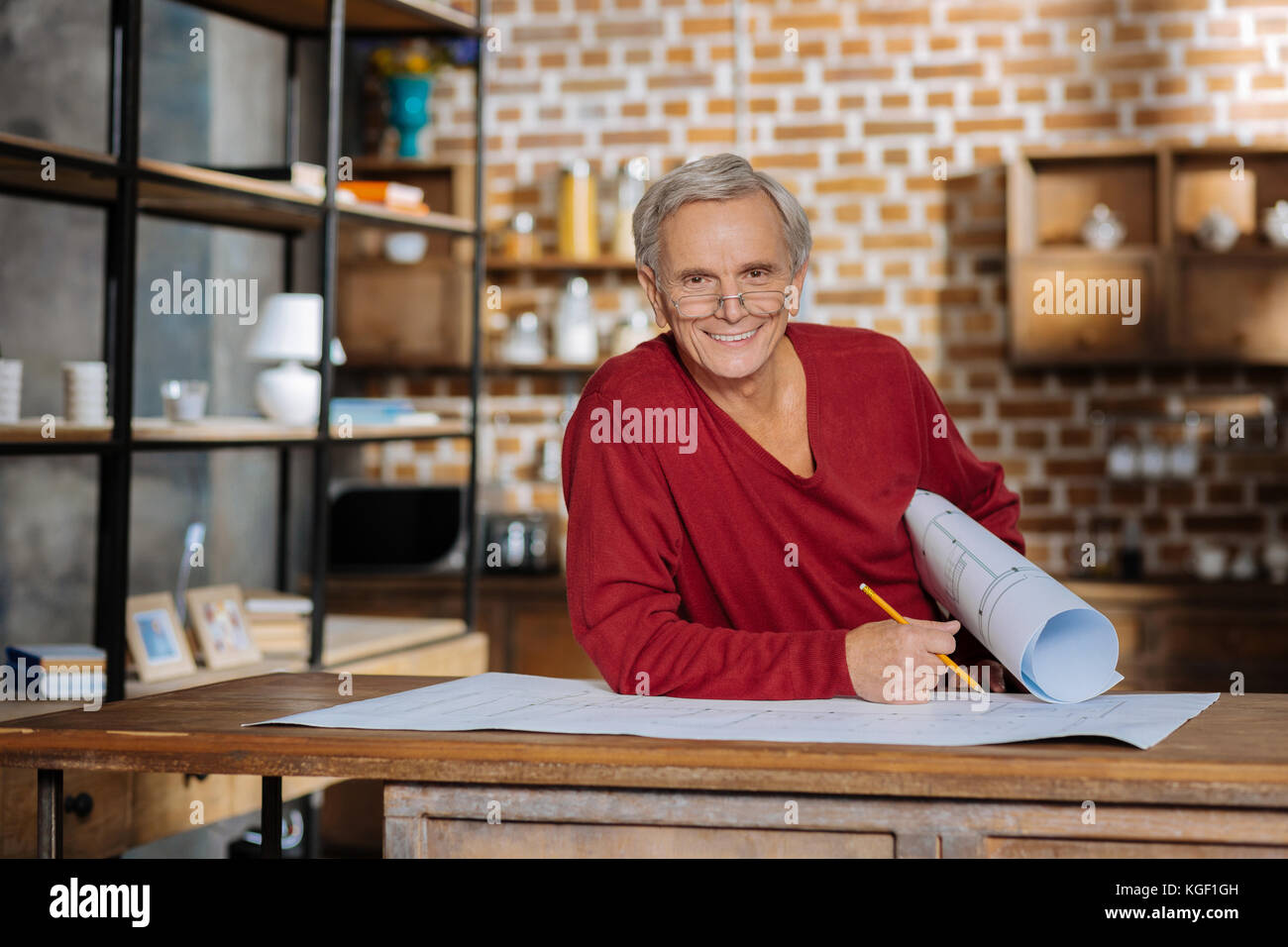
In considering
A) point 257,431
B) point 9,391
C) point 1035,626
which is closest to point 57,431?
point 9,391

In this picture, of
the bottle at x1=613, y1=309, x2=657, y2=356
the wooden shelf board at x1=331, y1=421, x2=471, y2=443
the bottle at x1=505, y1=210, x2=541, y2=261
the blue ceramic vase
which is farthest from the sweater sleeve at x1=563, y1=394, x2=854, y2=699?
the blue ceramic vase

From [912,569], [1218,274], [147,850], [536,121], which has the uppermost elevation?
[536,121]

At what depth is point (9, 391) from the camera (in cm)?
253

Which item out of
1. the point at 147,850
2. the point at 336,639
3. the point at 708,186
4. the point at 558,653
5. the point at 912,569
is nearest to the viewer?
the point at 708,186

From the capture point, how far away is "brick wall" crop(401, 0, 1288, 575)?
4570mm

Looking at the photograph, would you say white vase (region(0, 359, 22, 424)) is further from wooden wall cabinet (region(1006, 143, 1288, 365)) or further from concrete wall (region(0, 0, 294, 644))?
wooden wall cabinet (region(1006, 143, 1288, 365))

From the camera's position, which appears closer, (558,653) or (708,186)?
(708,186)

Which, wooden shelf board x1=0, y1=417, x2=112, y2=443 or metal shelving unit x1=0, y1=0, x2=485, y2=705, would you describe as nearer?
wooden shelf board x1=0, y1=417, x2=112, y2=443

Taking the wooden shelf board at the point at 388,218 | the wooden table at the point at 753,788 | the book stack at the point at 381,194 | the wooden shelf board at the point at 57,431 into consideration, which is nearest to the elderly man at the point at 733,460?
the wooden table at the point at 753,788

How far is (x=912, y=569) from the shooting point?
194 cm

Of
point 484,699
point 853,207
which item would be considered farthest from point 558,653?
point 484,699

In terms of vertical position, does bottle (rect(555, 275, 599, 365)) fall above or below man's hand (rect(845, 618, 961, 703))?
above

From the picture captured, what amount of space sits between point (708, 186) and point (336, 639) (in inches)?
79.6
